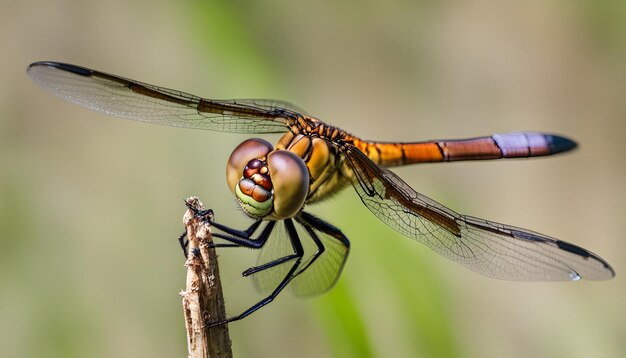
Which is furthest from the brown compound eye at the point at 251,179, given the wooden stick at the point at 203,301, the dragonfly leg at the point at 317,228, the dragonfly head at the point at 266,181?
the dragonfly leg at the point at 317,228

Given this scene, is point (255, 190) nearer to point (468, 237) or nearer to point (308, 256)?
point (308, 256)

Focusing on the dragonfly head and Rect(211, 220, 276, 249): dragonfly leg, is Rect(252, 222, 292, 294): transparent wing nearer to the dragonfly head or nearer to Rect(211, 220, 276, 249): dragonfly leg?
Rect(211, 220, 276, 249): dragonfly leg

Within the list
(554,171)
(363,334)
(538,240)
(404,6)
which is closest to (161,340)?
(363,334)

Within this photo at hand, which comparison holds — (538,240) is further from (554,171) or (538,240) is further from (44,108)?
(44,108)

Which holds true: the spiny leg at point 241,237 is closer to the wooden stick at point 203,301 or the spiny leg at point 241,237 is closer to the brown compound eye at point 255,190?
the brown compound eye at point 255,190

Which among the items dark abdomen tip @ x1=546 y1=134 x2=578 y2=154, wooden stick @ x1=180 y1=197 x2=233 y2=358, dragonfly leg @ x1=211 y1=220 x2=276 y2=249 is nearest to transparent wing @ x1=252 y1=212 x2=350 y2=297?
dragonfly leg @ x1=211 y1=220 x2=276 y2=249

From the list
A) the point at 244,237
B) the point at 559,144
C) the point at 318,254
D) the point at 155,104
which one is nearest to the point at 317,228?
the point at 318,254

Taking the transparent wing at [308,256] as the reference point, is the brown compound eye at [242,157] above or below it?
above
